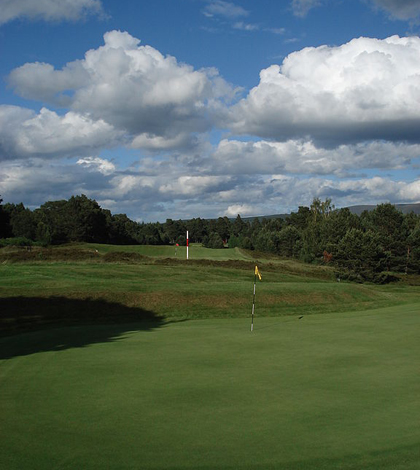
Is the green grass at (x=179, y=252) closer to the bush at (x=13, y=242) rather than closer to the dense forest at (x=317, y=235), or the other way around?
the bush at (x=13, y=242)

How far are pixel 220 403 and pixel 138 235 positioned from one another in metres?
169

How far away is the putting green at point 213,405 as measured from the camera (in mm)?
6754

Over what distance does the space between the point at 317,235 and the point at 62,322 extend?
94052mm

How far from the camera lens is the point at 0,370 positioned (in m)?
12.5

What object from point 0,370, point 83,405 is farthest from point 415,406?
point 0,370

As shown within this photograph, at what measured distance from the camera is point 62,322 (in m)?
25.7

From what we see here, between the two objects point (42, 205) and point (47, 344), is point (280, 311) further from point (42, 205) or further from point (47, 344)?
point (42, 205)

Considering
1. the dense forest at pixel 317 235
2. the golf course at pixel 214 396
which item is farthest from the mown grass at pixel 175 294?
the dense forest at pixel 317 235

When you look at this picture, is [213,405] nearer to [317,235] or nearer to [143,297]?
[143,297]

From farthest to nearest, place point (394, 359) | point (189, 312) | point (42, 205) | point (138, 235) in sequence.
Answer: point (138, 235) → point (42, 205) → point (189, 312) → point (394, 359)

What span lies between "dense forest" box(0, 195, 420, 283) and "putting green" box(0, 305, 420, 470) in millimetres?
61670

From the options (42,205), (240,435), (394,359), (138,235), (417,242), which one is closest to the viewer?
(240,435)

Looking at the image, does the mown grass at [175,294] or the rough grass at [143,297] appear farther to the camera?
the mown grass at [175,294]

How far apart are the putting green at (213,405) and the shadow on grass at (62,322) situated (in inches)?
53.3
